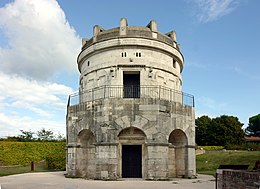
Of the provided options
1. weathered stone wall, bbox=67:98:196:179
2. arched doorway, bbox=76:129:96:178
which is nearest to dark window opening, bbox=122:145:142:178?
weathered stone wall, bbox=67:98:196:179

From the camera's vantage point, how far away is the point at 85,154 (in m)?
20.5

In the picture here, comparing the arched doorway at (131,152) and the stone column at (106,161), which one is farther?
the arched doorway at (131,152)

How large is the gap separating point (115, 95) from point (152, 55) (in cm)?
420

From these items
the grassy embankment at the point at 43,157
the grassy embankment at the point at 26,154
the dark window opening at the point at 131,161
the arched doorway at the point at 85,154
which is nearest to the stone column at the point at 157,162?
the dark window opening at the point at 131,161

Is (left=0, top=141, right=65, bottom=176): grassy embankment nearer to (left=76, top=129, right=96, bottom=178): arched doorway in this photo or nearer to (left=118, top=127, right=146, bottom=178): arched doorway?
(left=76, top=129, right=96, bottom=178): arched doorway

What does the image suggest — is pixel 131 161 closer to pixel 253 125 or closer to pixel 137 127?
pixel 137 127

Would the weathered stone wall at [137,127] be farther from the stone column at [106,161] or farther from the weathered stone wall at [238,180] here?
the weathered stone wall at [238,180]

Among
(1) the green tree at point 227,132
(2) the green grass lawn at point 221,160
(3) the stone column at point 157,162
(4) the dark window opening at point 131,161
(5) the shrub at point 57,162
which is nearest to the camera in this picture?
(3) the stone column at point 157,162

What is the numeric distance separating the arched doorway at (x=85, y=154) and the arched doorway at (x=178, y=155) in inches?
218

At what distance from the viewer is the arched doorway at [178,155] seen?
65.0 ft

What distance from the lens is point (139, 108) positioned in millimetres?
18109

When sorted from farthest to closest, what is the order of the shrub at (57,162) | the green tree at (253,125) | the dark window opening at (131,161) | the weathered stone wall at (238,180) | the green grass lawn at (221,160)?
the green tree at (253,125)
the shrub at (57,162)
the green grass lawn at (221,160)
the dark window opening at (131,161)
the weathered stone wall at (238,180)

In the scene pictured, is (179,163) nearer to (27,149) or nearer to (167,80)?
(167,80)

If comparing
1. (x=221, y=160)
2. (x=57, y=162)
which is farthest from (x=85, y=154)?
(x=221, y=160)
